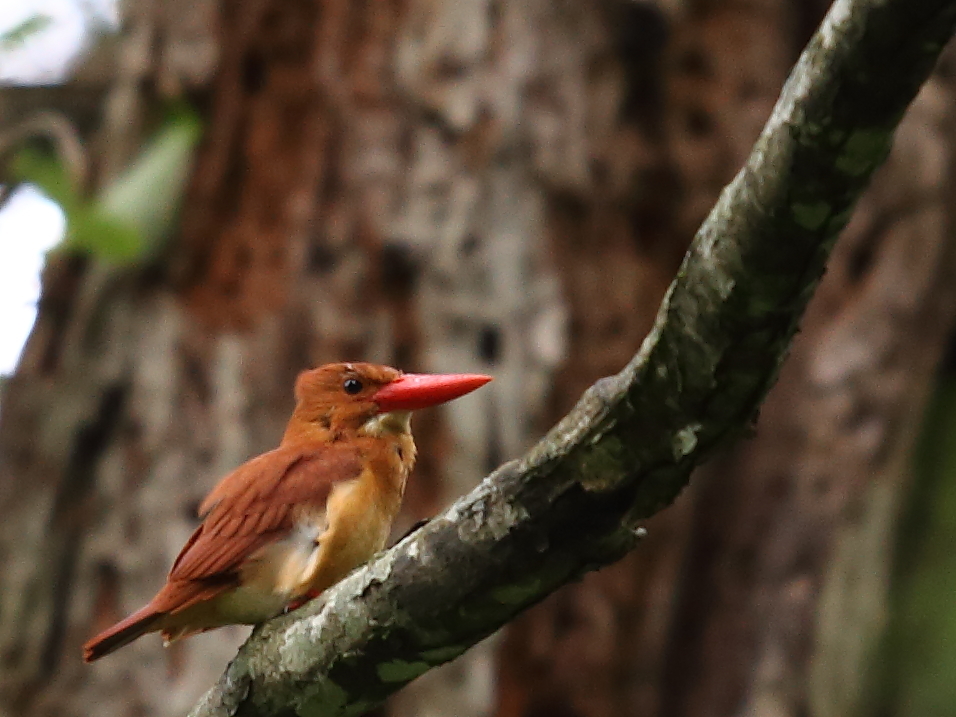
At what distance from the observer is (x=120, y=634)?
94.7 inches

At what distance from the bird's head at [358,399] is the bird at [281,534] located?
A: 50mm

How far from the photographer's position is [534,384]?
4641mm

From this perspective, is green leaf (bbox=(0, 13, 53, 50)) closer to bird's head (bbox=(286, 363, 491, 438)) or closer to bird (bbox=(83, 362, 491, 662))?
bird's head (bbox=(286, 363, 491, 438))

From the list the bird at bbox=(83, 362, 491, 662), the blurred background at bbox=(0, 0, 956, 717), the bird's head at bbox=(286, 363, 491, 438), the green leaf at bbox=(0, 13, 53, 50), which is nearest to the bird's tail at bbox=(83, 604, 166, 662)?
the bird at bbox=(83, 362, 491, 662)

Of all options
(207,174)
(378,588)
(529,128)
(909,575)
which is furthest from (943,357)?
(378,588)

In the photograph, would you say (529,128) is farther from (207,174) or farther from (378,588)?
(378,588)

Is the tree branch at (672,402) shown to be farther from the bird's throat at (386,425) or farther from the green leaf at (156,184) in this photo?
the green leaf at (156,184)

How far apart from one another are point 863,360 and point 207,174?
9.25 feet

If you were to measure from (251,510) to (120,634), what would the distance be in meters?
0.36

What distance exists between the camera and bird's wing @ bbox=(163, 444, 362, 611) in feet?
8.29

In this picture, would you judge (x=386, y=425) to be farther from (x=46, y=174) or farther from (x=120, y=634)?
(x=46, y=174)

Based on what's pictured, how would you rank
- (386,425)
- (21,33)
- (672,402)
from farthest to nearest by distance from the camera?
(21,33)
(386,425)
(672,402)

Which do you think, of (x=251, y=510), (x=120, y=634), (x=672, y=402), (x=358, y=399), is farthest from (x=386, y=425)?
(x=672, y=402)

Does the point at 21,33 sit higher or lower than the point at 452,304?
higher
